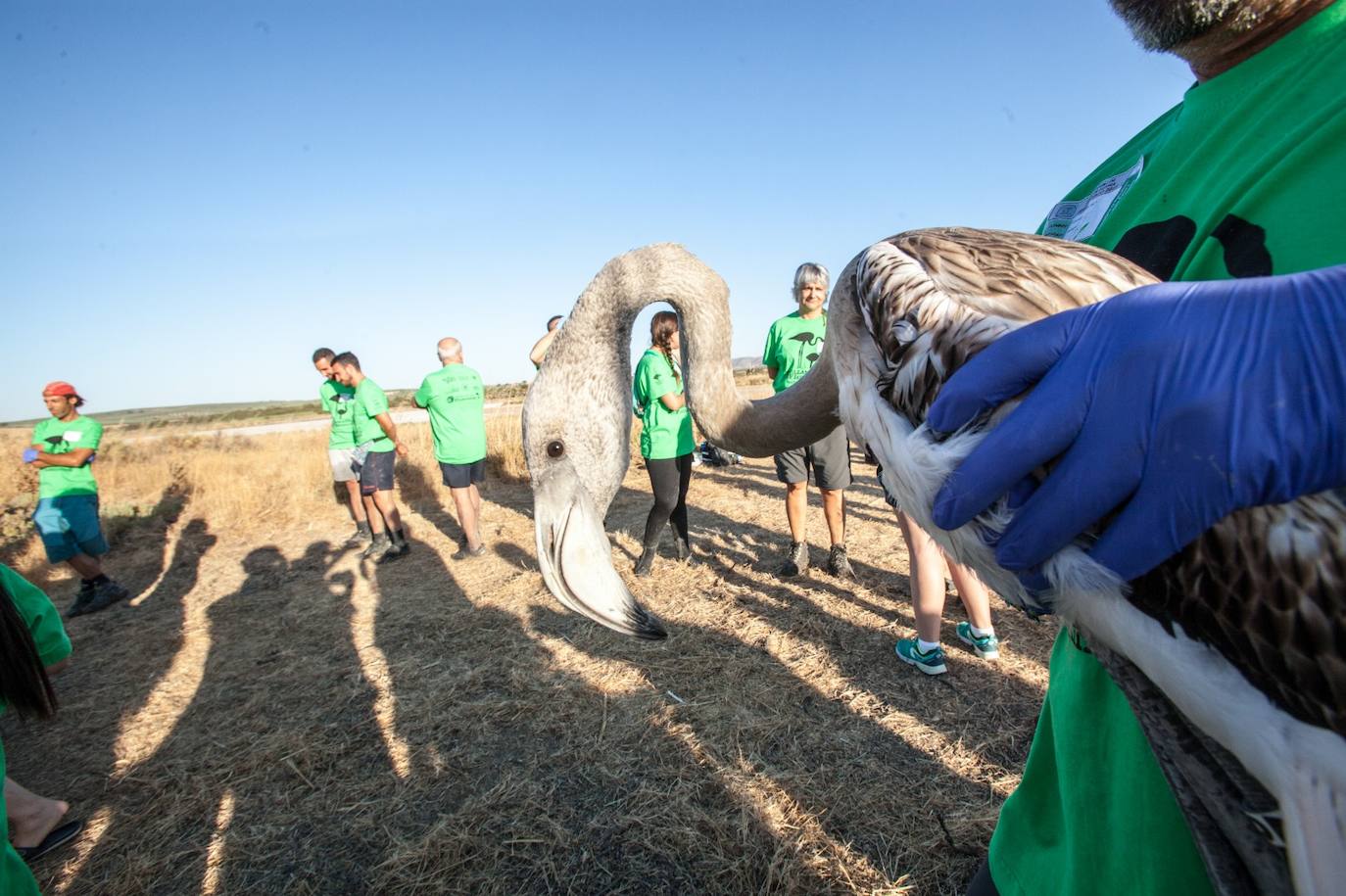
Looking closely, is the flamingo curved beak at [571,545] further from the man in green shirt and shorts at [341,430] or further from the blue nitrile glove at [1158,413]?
the man in green shirt and shorts at [341,430]

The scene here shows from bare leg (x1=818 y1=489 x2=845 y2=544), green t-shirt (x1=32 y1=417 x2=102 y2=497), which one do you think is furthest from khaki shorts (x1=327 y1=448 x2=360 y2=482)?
bare leg (x1=818 y1=489 x2=845 y2=544)

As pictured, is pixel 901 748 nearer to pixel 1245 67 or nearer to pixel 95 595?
pixel 1245 67

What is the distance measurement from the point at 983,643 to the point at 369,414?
290 inches

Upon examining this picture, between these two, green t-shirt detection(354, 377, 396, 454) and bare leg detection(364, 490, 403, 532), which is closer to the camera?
green t-shirt detection(354, 377, 396, 454)

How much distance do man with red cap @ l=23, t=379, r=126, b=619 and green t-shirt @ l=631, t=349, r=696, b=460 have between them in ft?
21.8

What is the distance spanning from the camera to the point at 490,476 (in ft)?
42.5

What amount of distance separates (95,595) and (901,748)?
9172 millimetres

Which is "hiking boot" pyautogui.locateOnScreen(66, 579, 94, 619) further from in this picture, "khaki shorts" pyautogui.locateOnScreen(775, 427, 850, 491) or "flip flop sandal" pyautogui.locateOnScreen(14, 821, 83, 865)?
"khaki shorts" pyautogui.locateOnScreen(775, 427, 850, 491)

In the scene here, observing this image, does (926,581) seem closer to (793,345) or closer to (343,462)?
(793,345)

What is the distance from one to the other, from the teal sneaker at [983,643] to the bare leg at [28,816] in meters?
5.91

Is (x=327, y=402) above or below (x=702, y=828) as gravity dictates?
above

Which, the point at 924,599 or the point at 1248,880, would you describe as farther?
the point at 924,599

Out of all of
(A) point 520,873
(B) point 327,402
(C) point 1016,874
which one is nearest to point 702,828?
(A) point 520,873

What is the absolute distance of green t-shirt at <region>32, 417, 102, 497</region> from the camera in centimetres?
641
